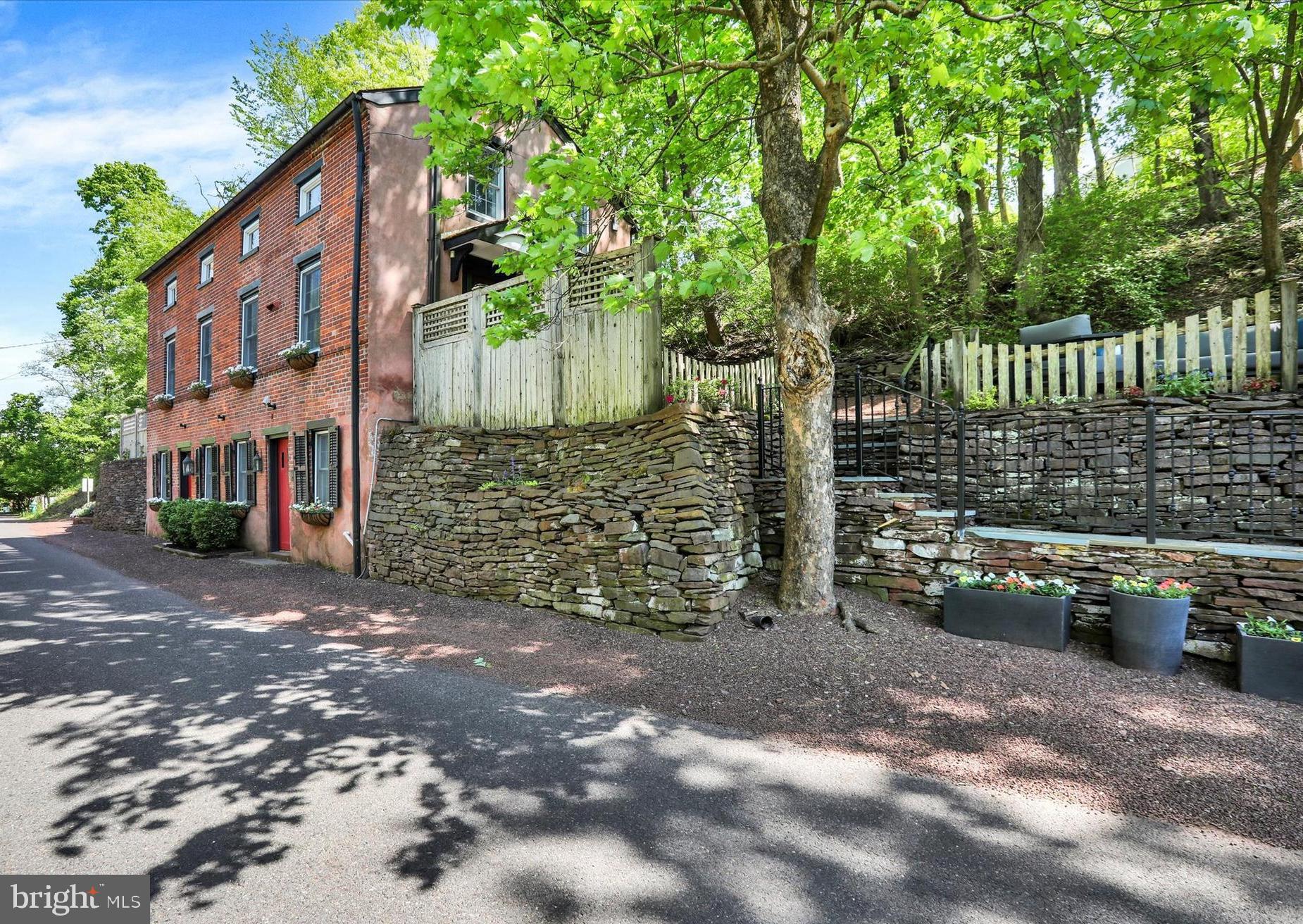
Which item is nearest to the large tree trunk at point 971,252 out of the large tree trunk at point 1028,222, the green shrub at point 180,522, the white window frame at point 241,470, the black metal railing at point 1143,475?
the large tree trunk at point 1028,222

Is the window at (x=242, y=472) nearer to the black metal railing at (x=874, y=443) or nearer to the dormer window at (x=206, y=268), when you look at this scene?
the dormer window at (x=206, y=268)

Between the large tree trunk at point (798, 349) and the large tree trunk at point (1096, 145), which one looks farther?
the large tree trunk at point (1096, 145)

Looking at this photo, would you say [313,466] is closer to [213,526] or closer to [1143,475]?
[213,526]

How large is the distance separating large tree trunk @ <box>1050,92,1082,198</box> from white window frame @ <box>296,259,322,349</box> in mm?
14609

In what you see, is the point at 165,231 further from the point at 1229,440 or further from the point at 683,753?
the point at 1229,440

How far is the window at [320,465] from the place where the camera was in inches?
406

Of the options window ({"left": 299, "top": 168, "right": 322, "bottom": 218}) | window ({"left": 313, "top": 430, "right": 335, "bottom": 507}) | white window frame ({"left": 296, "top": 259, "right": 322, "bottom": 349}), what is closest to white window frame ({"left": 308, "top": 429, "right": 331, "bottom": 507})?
window ({"left": 313, "top": 430, "right": 335, "bottom": 507})

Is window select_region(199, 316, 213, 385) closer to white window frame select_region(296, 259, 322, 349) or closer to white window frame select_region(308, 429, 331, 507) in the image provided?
white window frame select_region(296, 259, 322, 349)

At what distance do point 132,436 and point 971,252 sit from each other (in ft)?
89.3

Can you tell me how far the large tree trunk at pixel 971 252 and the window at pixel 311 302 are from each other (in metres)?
13.1

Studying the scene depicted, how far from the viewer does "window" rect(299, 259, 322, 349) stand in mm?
10664

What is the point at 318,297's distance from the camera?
10.8 metres

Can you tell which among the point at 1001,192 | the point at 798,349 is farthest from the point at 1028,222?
the point at 798,349

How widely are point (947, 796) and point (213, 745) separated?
448 cm
